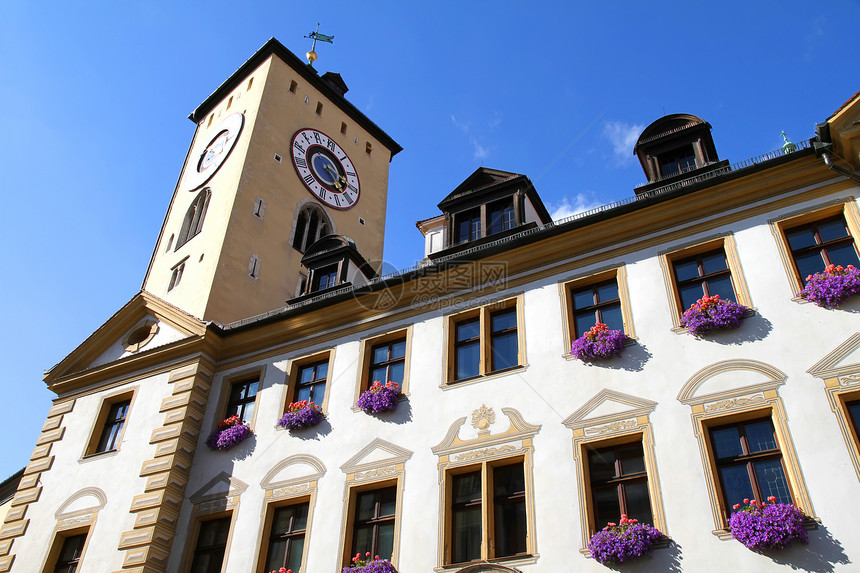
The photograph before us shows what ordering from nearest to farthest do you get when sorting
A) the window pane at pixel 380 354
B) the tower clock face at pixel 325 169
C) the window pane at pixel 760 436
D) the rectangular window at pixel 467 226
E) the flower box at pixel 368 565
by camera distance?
the window pane at pixel 760 436 → the flower box at pixel 368 565 → the window pane at pixel 380 354 → the rectangular window at pixel 467 226 → the tower clock face at pixel 325 169

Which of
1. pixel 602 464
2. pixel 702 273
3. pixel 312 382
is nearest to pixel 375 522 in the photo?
pixel 312 382

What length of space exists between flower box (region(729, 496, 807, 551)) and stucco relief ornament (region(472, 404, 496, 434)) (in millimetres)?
4835

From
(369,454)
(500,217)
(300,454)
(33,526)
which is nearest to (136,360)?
(33,526)

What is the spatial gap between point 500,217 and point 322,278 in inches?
228

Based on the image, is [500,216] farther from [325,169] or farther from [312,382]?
[325,169]

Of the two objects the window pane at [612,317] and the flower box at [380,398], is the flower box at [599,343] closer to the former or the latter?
the window pane at [612,317]

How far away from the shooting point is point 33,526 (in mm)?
19266

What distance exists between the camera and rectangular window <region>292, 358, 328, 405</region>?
18.4 m

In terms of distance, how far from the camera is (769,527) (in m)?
11.2

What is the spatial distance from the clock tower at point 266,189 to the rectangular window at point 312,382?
903 centimetres

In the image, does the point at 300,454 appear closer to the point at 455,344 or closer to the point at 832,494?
the point at 455,344

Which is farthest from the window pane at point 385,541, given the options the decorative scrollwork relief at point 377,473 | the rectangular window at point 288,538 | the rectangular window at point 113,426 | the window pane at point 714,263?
the rectangular window at point 113,426

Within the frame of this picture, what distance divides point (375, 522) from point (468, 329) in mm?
4456

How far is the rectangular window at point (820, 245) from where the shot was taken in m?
14.0
